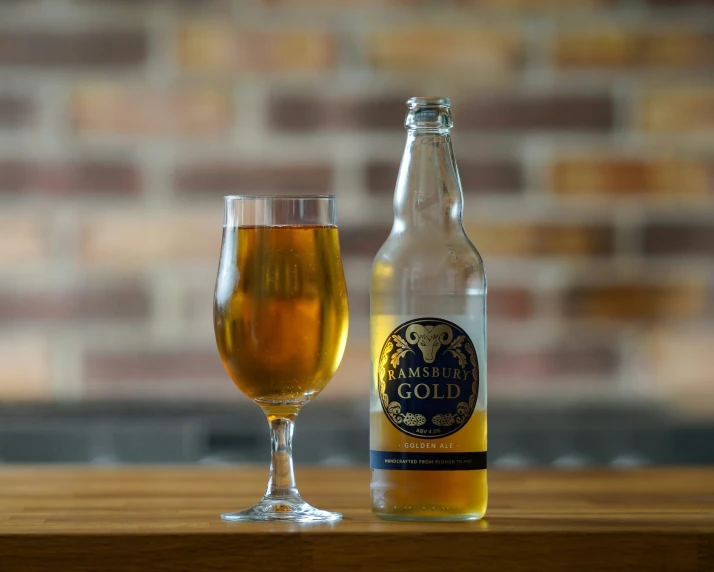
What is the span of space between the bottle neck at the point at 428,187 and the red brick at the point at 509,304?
0.83m

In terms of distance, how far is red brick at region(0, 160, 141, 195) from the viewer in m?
1.71

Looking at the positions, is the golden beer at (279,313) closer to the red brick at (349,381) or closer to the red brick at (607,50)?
the red brick at (349,381)

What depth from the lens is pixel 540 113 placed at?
68.8 inches

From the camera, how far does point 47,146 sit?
1715 millimetres

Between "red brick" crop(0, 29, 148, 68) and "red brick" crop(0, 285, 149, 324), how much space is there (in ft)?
1.09

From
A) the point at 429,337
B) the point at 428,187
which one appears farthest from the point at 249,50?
the point at 429,337

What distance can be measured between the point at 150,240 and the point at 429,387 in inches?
39.2

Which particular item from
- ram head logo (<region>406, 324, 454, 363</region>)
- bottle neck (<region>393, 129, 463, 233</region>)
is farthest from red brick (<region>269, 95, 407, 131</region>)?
ram head logo (<region>406, 324, 454, 363</region>)

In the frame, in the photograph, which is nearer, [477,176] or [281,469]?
[281,469]

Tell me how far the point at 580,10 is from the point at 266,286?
1066 millimetres

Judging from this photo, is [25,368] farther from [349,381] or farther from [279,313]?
[279,313]

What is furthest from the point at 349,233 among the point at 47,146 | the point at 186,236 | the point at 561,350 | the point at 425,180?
the point at 425,180

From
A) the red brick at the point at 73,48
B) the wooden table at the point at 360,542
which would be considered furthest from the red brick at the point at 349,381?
the wooden table at the point at 360,542

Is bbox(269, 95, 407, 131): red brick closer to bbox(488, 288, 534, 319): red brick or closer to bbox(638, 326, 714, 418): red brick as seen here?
bbox(488, 288, 534, 319): red brick
